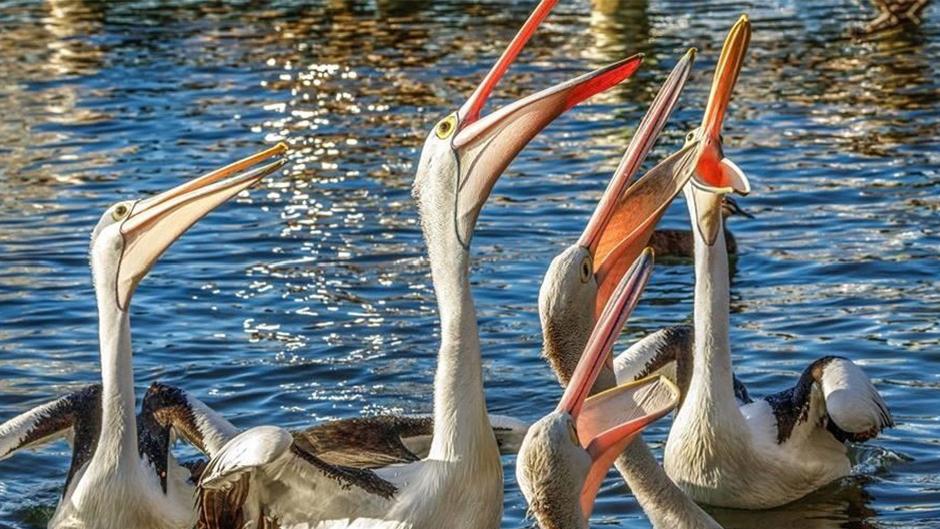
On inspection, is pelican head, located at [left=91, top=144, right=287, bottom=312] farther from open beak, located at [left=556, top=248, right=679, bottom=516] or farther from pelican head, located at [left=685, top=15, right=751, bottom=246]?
open beak, located at [left=556, top=248, right=679, bottom=516]

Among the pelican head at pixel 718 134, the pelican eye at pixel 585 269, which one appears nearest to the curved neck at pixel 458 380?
the pelican eye at pixel 585 269

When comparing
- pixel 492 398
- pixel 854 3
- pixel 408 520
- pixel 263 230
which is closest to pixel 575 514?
pixel 408 520

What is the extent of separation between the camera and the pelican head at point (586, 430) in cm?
461

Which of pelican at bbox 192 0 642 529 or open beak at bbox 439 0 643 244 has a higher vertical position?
open beak at bbox 439 0 643 244

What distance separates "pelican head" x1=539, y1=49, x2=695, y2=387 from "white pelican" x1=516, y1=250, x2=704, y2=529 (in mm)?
266

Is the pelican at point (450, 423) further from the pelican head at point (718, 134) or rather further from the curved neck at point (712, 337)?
the curved neck at point (712, 337)

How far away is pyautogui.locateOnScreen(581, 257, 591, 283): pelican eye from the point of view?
5.43 meters

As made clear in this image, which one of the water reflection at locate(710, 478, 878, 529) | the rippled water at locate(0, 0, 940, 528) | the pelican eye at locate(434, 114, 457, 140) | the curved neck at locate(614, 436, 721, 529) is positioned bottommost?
the rippled water at locate(0, 0, 940, 528)

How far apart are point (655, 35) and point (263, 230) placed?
809cm

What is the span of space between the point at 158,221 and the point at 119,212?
153mm

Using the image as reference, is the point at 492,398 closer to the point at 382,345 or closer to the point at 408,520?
the point at 382,345

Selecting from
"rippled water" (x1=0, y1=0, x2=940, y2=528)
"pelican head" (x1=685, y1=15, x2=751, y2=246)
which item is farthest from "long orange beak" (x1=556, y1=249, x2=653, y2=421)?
"rippled water" (x1=0, y1=0, x2=940, y2=528)

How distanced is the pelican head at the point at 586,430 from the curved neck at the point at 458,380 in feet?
1.75

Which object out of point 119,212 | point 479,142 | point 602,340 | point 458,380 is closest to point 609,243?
point 479,142
